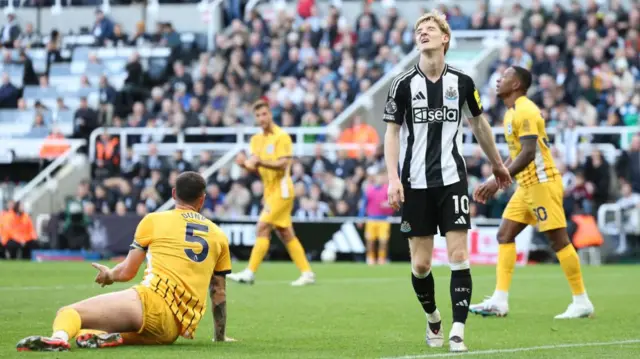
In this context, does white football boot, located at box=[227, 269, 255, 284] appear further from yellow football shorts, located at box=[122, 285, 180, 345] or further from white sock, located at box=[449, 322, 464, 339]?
white sock, located at box=[449, 322, 464, 339]

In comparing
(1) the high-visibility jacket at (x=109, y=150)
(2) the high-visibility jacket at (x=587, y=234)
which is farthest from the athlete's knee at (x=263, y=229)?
(1) the high-visibility jacket at (x=109, y=150)

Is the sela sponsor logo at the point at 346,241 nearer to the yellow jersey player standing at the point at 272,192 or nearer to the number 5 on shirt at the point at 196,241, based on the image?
the yellow jersey player standing at the point at 272,192

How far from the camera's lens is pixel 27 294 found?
1492 centimetres

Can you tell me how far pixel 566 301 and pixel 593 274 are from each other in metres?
6.09

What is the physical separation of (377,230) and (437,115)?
16876mm

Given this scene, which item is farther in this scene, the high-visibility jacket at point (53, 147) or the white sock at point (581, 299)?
the high-visibility jacket at point (53, 147)

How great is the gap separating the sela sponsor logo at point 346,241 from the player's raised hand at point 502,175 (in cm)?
1673

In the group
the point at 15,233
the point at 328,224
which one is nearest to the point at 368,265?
the point at 328,224

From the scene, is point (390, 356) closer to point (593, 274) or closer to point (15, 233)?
point (593, 274)

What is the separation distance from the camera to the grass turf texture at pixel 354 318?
8844 millimetres

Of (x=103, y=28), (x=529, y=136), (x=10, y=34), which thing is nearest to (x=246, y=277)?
(x=529, y=136)

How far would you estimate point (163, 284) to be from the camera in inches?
341

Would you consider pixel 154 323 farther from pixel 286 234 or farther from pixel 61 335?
pixel 286 234

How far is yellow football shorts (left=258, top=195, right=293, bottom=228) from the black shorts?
27.1 feet
